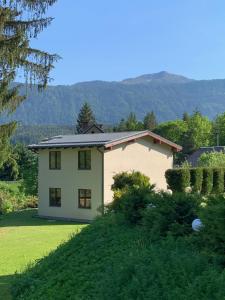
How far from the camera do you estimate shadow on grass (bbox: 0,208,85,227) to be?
29125 millimetres

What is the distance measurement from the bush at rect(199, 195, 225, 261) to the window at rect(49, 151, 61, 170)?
26898mm

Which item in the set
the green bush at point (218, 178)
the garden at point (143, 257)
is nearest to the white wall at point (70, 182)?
the green bush at point (218, 178)

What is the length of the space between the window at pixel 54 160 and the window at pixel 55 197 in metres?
1.42

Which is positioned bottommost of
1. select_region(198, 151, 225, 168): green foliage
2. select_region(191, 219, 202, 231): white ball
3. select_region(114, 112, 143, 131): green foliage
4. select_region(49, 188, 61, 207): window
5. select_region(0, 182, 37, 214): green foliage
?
select_region(0, 182, 37, 214): green foliage

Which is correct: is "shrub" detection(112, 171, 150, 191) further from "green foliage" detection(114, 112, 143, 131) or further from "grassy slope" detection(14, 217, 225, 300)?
"green foliage" detection(114, 112, 143, 131)

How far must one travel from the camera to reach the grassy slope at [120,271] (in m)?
4.80

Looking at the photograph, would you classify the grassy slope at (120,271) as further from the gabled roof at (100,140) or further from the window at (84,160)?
the window at (84,160)

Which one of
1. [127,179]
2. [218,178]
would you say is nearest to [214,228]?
[127,179]

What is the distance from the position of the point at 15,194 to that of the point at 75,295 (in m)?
35.6

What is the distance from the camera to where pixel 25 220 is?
3094cm

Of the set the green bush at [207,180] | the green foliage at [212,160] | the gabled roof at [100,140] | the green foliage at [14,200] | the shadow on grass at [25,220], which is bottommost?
the shadow on grass at [25,220]

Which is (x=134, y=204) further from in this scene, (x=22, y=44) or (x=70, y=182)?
(x=70, y=182)

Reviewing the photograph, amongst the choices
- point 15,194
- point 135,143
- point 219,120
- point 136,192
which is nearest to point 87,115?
point 219,120

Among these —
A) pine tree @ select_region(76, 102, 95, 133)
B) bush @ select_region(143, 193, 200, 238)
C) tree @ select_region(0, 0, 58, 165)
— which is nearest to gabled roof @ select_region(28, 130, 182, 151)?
tree @ select_region(0, 0, 58, 165)
